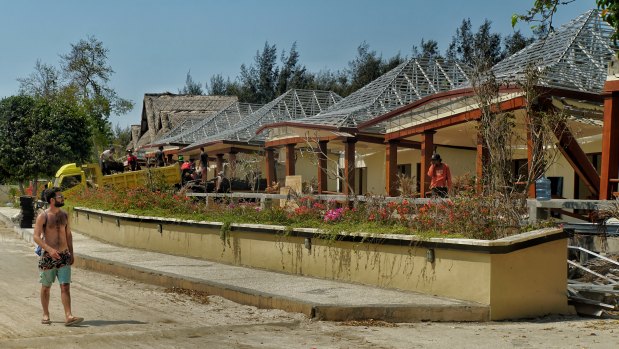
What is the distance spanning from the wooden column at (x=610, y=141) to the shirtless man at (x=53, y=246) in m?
11.7

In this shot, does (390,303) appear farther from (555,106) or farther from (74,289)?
(555,106)

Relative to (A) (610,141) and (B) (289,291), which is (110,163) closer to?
(A) (610,141)

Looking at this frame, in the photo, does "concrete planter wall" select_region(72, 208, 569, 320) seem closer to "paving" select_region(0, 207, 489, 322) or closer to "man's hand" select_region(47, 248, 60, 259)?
"paving" select_region(0, 207, 489, 322)

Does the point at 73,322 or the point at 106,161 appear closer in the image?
the point at 73,322

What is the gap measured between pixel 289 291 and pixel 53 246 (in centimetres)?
349

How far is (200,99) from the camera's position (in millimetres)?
59094

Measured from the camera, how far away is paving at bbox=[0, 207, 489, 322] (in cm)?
952

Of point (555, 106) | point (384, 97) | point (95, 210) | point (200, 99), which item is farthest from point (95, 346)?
point (200, 99)

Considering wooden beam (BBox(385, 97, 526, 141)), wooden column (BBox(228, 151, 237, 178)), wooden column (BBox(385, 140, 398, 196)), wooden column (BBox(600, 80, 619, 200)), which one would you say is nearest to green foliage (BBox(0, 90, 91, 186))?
wooden column (BBox(228, 151, 237, 178))

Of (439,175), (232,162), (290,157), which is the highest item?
(290,157)

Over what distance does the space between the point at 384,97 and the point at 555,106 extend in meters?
11.0

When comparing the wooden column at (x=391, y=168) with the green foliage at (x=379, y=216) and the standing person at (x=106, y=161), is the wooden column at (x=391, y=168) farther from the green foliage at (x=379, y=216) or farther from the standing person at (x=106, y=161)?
the standing person at (x=106, y=161)

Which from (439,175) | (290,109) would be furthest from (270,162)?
(439,175)

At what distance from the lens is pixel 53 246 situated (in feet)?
30.3
